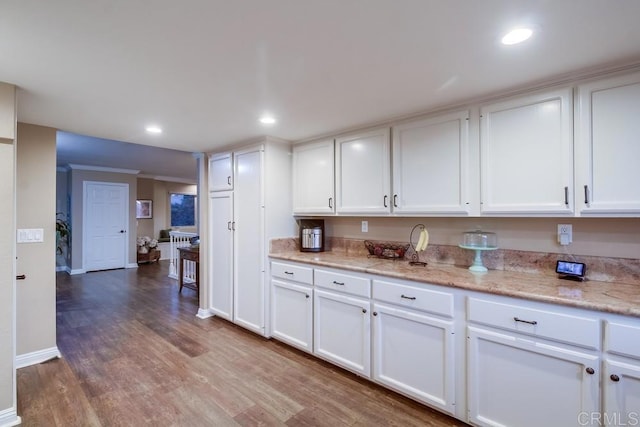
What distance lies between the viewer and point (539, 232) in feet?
7.02

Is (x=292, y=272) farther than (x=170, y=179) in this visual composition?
No

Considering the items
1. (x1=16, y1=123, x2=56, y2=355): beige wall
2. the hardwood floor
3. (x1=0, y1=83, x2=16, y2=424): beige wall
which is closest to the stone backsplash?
the hardwood floor

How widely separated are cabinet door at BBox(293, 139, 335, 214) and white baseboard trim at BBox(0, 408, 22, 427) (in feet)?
8.52

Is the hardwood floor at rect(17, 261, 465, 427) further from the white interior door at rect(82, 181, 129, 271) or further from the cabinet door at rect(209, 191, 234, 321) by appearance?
the white interior door at rect(82, 181, 129, 271)

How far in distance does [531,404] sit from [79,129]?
13.6 ft

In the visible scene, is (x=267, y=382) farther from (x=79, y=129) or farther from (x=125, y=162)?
(x=125, y=162)

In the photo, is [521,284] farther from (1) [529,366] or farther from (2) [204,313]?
(2) [204,313]

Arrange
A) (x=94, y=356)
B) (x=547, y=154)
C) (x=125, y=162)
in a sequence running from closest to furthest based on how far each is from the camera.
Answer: (x=547, y=154)
(x=94, y=356)
(x=125, y=162)

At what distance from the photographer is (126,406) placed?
82.7 inches

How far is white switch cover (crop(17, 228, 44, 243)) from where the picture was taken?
2645 millimetres

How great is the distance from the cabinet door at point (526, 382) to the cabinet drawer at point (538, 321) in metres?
0.06

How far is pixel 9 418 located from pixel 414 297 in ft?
8.99

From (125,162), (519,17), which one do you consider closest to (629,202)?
(519,17)

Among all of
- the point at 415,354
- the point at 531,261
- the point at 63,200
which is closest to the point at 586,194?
the point at 531,261
